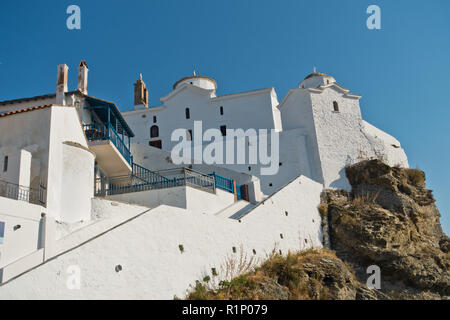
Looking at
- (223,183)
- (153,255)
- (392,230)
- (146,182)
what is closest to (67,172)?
(153,255)

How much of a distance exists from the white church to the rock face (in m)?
1.08

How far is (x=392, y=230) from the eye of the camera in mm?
20641

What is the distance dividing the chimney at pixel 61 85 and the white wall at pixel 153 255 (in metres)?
9.44

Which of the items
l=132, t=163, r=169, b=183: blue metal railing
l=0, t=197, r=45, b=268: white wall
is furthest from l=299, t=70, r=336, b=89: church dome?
l=0, t=197, r=45, b=268: white wall

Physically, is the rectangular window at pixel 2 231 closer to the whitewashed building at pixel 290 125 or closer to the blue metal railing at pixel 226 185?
the blue metal railing at pixel 226 185

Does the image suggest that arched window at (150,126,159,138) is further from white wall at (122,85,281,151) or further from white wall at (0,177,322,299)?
white wall at (0,177,322,299)

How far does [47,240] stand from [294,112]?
1931 cm

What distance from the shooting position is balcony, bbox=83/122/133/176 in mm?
19062

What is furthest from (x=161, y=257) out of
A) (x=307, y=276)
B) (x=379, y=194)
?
(x=379, y=194)

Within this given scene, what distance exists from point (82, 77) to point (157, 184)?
20.8ft

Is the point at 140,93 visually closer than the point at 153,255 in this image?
No

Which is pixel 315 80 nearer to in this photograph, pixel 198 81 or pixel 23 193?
pixel 198 81
